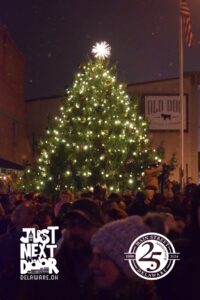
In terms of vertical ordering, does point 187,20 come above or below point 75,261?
above

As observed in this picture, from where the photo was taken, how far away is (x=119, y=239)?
407 centimetres

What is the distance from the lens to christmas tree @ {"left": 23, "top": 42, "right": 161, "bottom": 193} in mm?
26281

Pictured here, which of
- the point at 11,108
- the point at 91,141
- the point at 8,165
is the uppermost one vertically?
the point at 11,108

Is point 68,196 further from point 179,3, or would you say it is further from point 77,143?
point 179,3

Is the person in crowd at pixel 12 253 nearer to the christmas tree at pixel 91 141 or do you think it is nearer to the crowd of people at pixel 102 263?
the crowd of people at pixel 102 263

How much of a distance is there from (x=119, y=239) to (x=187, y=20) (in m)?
26.5

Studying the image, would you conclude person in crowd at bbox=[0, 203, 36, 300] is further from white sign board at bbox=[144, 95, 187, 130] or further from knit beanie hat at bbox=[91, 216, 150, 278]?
white sign board at bbox=[144, 95, 187, 130]

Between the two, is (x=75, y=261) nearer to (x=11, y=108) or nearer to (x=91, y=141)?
(x=91, y=141)

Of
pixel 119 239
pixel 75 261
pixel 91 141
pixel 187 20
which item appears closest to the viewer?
pixel 119 239

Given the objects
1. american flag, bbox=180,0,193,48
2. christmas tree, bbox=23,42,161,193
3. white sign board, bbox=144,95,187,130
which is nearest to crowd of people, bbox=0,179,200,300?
christmas tree, bbox=23,42,161,193

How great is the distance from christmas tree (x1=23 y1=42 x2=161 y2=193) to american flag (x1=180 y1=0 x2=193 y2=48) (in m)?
4.42

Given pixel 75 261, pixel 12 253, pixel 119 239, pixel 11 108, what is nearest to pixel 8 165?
pixel 11 108

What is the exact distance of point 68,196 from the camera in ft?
49.0

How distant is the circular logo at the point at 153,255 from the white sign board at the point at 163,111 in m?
40.9
